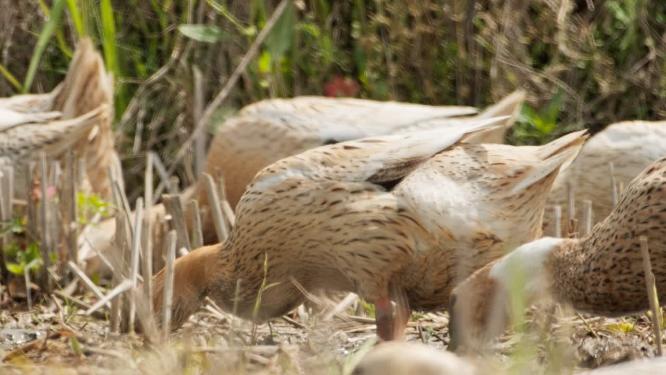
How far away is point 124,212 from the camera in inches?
213

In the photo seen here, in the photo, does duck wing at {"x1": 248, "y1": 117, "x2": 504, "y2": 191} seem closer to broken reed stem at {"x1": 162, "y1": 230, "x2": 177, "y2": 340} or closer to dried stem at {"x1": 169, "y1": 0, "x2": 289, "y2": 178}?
broken reed stem at {"x1": 162, "y1": 230, "x2": 177, "y2": 340}

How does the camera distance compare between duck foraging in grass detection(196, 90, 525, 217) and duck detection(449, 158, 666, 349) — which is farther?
duck foraging in grass detection(196, 90, 525, 217)

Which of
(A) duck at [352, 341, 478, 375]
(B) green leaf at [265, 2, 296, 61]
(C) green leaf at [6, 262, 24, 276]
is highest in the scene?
(B) green leaf at [265, 2, 296, 61]

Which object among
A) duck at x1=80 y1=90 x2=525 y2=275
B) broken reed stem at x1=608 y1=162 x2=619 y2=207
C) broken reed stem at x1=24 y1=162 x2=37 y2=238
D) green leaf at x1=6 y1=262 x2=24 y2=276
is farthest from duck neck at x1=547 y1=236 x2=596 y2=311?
broken reed stem at x1=24 y1=162 x2=37 y2=238

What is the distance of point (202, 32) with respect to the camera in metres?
7.46

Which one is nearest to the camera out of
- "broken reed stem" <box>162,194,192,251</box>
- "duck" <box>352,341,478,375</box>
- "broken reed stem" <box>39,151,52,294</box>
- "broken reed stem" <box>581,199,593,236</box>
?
"duck" <box>352,341,478,375</box>

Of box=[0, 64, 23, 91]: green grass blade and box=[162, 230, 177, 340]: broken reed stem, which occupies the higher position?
box=[0, 64, 23, 91]: green grass blade

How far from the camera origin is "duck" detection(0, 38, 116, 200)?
748 centimetres

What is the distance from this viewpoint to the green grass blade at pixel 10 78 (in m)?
7.73

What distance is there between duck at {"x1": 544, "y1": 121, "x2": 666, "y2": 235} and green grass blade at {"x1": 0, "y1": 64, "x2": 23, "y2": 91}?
310 cm

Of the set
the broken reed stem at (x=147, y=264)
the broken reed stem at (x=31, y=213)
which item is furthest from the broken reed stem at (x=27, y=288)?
the broken reed stem at (x=147, y=264)

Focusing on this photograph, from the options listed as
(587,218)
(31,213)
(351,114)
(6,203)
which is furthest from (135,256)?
(351,114)

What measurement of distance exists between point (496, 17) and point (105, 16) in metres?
2.22

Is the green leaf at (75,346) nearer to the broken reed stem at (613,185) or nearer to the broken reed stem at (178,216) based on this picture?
the broken reed stem at (178,216)
